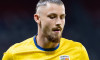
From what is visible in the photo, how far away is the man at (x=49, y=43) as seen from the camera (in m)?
2.67

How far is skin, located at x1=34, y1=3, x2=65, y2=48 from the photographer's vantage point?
266 centimetres

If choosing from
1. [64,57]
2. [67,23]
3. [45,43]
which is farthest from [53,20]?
[67,23]

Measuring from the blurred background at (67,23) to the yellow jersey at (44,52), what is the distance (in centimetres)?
178

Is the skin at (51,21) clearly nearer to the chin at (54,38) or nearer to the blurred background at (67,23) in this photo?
the chin at (54,38)

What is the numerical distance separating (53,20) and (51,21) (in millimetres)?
20

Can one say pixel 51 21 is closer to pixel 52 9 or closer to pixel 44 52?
pixel 52 9

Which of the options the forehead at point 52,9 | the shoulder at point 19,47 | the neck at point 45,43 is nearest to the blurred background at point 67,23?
the shoulder at point 19,47

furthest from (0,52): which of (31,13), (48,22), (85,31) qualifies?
(48,22)

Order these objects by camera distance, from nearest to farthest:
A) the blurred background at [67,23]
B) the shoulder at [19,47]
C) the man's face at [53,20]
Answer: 1. the man's face at [53,20]
2. the shoulder at [19,47]
3. the blurred background at [67,23]

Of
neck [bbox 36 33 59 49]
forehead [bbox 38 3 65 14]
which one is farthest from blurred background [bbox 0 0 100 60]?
forehead [bbox 38 3 65 14]

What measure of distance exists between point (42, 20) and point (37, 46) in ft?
0.96

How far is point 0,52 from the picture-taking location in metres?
4.63

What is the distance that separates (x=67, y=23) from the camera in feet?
16.0

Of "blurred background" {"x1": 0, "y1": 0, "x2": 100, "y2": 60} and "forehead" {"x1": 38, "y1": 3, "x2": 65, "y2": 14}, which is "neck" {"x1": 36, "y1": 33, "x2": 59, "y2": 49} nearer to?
"forehead" {"x1": 38, "y1": 3, "x2": 65, "y2": 14}
